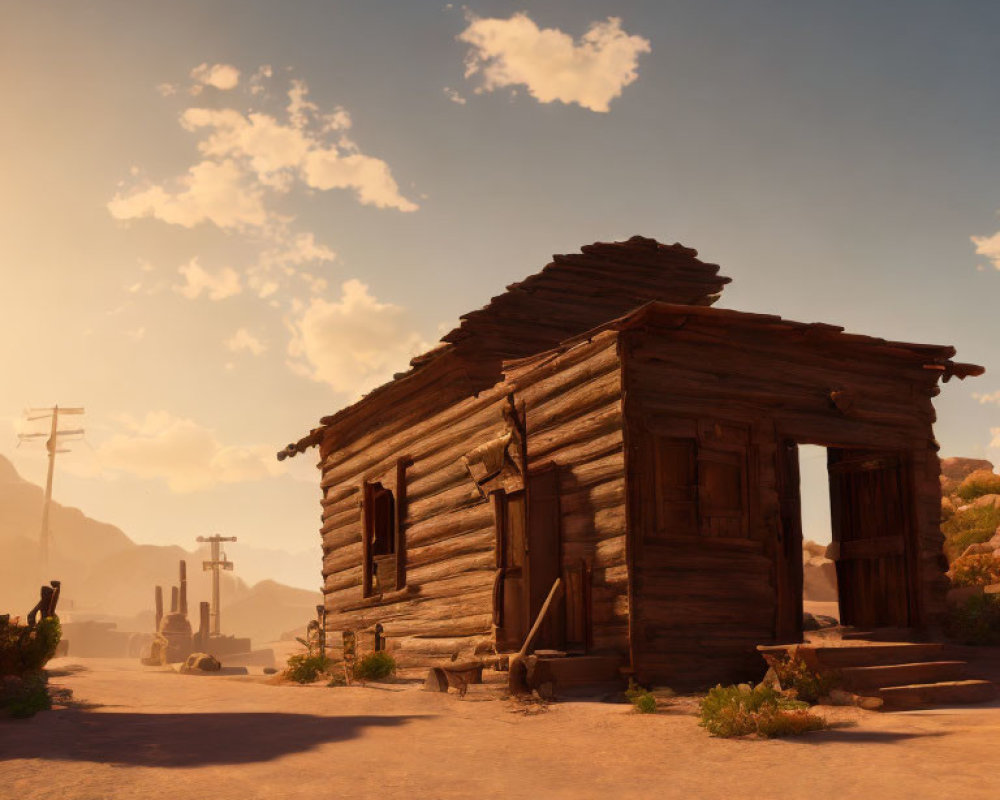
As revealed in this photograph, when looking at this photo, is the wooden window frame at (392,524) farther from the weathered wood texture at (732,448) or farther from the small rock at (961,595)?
the small rock at (961,595)

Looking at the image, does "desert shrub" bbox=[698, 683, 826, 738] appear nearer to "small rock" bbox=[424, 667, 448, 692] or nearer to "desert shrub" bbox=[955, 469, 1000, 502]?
"small rock" bbox=[424, 667, 448, 692]

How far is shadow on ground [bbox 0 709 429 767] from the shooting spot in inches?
286

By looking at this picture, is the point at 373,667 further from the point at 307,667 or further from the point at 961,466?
the point at 961,466

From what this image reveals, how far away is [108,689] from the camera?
1367cm

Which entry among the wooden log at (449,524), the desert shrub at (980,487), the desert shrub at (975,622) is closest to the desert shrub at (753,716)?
the desert shrub at (975,622)

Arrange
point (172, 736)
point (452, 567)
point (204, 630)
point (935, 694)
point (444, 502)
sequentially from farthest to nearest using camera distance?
point (204, 630) < point (444, 502) < point (452, 567) < point (935, 694) < point (172, 736)

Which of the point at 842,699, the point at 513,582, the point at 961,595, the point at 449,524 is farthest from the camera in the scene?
the point at 449,524

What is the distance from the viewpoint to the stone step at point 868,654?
31.5 feet

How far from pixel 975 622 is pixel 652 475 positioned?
16.3 ft

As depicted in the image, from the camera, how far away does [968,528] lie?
2702 centimetres

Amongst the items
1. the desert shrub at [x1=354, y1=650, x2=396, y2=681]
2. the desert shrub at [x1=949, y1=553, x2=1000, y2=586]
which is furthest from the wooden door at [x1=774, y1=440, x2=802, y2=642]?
the desert shrub at [x1=949, y1=553, x2=1000, y2=586]

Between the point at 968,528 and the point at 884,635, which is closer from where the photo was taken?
the point at 884,635

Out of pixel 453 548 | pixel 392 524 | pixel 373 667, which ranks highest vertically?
pixel 392 524

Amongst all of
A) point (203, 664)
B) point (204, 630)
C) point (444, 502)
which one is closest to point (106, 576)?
point (204, 630)
